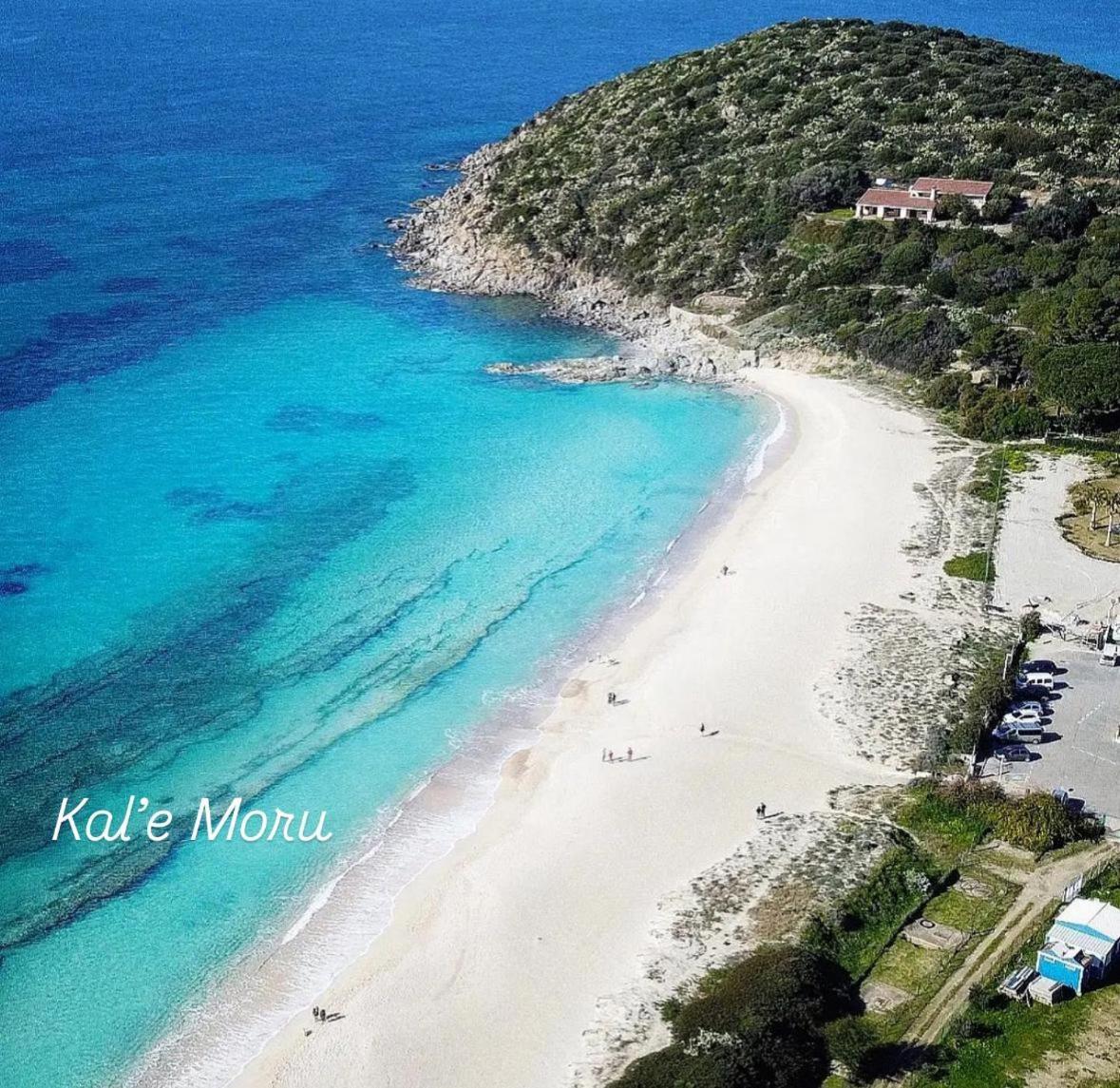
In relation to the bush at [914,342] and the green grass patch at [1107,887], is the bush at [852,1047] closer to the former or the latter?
the green grass patch at [1107,887]

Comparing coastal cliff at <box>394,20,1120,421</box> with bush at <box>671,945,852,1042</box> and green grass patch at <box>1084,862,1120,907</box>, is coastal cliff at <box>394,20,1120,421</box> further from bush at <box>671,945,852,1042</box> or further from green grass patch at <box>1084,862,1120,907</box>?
bush at <box>671,945,852,1042</box>

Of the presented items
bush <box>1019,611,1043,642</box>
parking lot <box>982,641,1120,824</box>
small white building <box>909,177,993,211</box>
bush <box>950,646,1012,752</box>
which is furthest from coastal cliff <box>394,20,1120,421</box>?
bush <box>950,646,1012,752</box>

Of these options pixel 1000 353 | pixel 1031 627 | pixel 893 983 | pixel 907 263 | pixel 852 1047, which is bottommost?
pixel 893 983

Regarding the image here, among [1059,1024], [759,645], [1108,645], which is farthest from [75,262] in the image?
[1059,1024]

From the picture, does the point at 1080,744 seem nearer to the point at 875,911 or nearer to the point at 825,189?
A: the point at 875,911

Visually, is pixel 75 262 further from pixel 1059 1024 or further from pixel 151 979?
pixel 1059 1024

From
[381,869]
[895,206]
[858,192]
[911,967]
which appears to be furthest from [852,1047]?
[858,192]

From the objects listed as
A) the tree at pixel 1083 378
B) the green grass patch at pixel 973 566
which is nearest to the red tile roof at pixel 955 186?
the tree at pixel 1083 378
